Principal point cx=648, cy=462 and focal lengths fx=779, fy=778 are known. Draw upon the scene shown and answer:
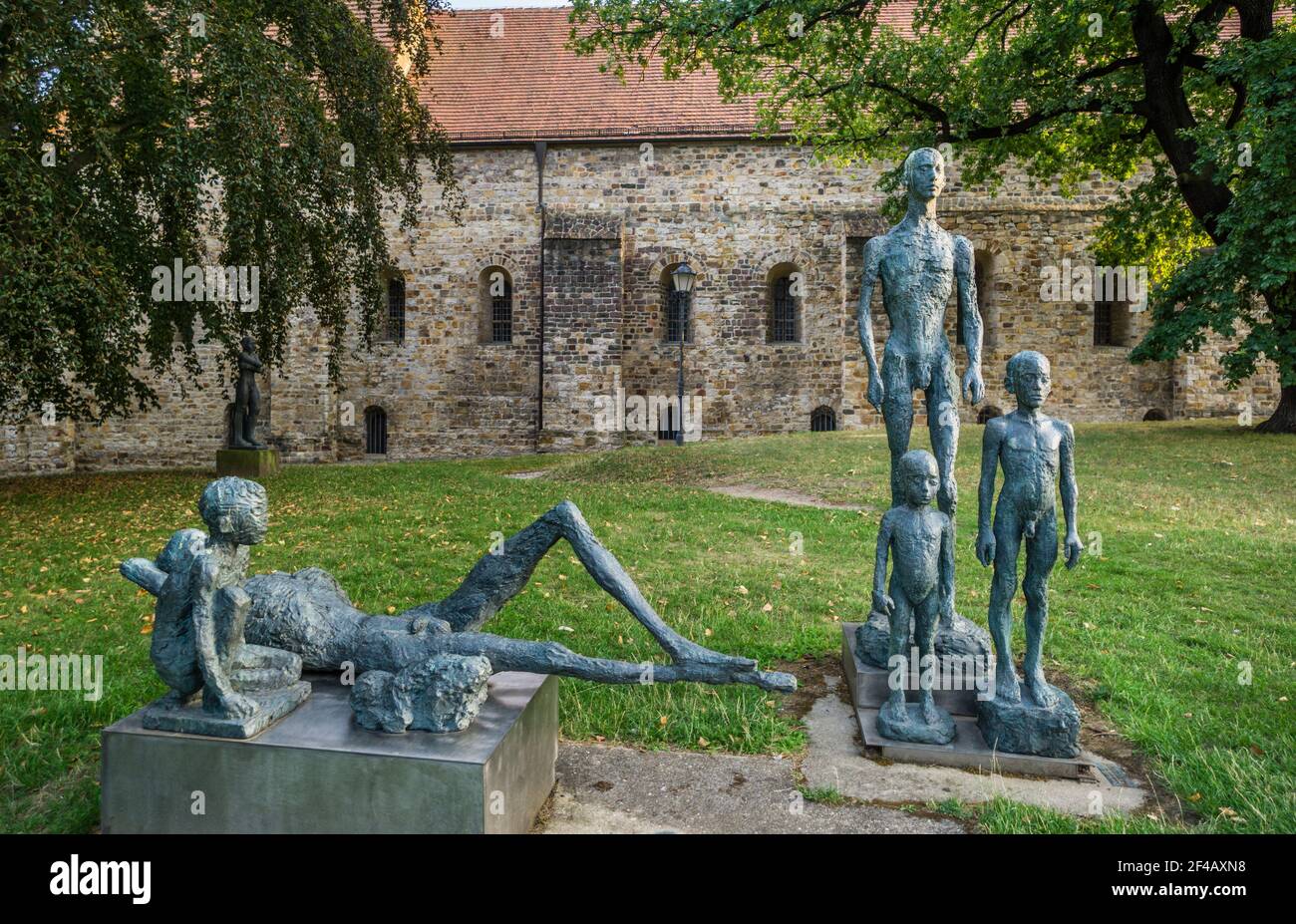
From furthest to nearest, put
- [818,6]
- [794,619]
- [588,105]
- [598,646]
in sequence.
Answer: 1. [588,105]
2. [818,6]
3. [794,619]
4. [598,646]

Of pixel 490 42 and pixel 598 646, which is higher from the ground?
pixel 490 42

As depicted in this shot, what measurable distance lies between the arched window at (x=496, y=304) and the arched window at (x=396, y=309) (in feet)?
7.15

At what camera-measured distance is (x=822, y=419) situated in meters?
19.8

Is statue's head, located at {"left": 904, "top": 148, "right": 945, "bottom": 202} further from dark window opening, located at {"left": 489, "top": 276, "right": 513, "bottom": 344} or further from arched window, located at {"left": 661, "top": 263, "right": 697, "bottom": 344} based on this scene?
dark window opening, located at {"left": 489, "top": 276, "right": 513, "bottom": 344}

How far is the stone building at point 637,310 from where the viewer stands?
1922 cm

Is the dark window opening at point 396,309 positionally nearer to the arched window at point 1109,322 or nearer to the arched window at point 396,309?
the arched window at point 396,309

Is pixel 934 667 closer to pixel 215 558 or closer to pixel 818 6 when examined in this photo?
pixel 215 558

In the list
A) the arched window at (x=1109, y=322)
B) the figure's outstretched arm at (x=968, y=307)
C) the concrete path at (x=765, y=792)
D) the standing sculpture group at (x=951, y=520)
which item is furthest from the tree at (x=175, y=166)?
the arched window at (x=1109, y=322)

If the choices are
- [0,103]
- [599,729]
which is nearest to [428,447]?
[0,103]

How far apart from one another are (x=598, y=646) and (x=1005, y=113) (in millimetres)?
11782

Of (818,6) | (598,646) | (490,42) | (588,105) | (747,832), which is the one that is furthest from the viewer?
(490,42)

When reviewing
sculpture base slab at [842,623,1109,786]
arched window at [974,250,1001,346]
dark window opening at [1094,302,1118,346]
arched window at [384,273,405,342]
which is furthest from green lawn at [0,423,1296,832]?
arched window at [384,273,405,342]

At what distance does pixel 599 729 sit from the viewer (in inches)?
160

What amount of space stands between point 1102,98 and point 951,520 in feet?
37.7
